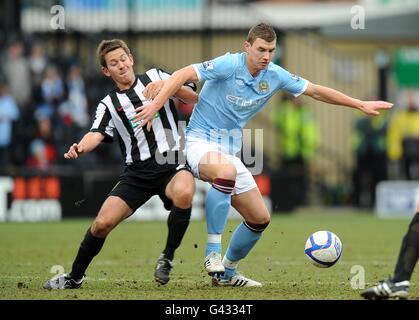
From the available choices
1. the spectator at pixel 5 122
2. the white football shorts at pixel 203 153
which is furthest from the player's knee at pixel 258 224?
the spectator at pixel 5 122

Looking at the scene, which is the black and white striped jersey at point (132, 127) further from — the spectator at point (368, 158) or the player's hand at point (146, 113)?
the spectator at point (368, 158)

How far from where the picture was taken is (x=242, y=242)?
927 centimetres

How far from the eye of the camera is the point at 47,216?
1811 cm

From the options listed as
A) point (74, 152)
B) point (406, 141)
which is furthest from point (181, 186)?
point (406, 141)

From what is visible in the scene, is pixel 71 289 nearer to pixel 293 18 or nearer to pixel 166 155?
pixel 166 155

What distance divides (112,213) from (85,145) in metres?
0.63

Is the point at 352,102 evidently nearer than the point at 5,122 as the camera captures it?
Yes

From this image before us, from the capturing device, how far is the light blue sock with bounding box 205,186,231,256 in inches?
349

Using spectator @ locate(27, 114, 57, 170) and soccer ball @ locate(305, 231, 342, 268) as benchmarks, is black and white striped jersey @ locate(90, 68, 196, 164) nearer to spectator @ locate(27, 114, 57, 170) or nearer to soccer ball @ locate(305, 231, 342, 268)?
soccer ball @ locate(305, 231, 342, 268)

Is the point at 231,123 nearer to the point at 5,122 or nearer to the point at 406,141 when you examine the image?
the point at 5,122

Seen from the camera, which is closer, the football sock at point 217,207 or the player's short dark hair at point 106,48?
the football sock at point 217,207

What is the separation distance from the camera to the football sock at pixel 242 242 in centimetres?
927
